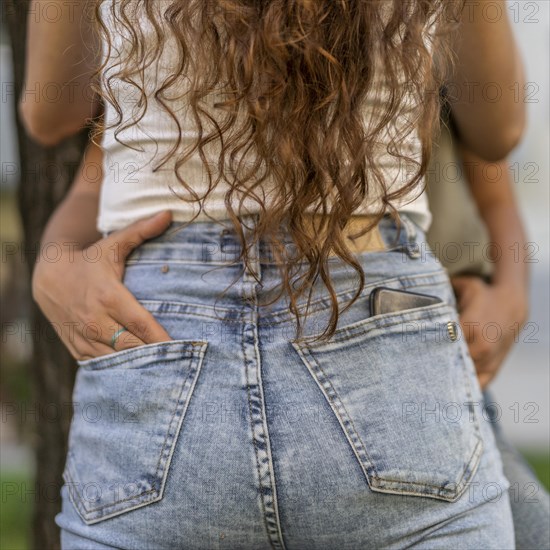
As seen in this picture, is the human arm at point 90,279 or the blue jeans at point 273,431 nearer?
the blue jeans at point 273,431

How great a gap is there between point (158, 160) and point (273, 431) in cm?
40

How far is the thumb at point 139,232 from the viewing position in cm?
109

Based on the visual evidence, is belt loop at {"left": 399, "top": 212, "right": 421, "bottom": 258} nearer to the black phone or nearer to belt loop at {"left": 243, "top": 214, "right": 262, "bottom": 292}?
the black phone

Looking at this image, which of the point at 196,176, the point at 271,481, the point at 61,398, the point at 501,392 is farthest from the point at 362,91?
the point at 501,392

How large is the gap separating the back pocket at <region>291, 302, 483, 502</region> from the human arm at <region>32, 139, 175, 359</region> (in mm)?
237

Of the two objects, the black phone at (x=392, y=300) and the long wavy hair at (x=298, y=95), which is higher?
the long wavy hair at (x=298, y=95)

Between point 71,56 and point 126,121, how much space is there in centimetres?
25

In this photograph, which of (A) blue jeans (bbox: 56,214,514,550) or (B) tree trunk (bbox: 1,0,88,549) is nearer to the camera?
(A) blue jeans (bbox: 56,214,514,550)

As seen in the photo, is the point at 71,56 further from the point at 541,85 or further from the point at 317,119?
the point at 541,85

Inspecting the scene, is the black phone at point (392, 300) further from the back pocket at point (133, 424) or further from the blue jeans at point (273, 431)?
the back pocket at point (133, 424)

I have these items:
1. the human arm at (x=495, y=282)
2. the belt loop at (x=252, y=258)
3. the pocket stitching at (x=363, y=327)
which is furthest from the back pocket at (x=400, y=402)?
the human arm at (x=495, y=282)

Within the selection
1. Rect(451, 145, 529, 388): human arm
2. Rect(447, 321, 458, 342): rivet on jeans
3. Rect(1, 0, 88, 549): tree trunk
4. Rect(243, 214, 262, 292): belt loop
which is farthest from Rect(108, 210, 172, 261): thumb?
Rect(1, 0, 88, 549): tree trunk

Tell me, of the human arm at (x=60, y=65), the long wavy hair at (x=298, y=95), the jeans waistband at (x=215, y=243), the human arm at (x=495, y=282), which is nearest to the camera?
the long wavy hair at (x=298, y=95)

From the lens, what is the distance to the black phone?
1.04 m
